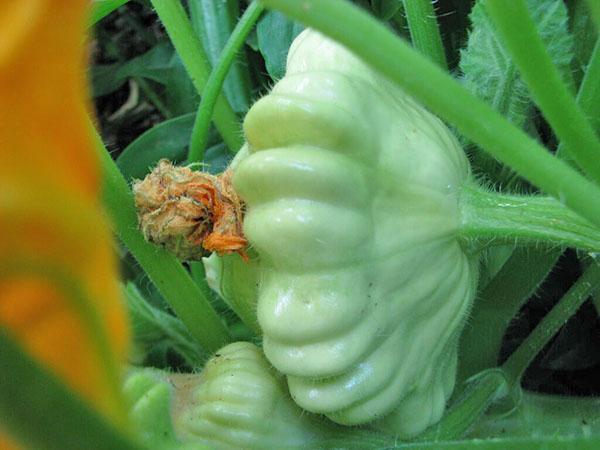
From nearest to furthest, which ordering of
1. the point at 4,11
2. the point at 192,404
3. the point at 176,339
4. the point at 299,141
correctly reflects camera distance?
the point at 4,11 < the point at 299,141 < the point at 192,404 < the point at 176,339

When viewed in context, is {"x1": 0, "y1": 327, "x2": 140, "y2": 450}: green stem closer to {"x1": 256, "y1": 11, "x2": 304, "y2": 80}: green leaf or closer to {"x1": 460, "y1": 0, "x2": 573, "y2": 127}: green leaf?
{"x1": 460, "y1": 0, "x2": 573, "y2": 127}: green leaf

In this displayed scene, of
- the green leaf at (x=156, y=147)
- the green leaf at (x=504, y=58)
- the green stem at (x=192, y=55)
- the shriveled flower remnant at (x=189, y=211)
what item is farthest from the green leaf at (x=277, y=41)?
the shriveled flower remnant at (x=189, y=211)

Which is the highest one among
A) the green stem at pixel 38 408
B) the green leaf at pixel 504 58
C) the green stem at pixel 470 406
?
the green stem at pixel 38 408

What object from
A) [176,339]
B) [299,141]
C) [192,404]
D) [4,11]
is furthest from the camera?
[176,339]

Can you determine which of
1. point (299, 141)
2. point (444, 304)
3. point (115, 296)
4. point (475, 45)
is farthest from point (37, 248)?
point (475, 45)

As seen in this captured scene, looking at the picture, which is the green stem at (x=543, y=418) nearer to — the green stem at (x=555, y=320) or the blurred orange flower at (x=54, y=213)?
the green stem at (x=555, y=320)

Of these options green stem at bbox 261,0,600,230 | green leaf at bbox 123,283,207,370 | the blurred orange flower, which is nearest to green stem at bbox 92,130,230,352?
green leaf at bbox 123,283,207,370

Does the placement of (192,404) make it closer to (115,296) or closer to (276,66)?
(276,66)
